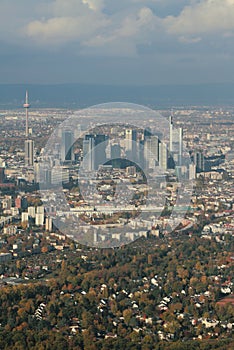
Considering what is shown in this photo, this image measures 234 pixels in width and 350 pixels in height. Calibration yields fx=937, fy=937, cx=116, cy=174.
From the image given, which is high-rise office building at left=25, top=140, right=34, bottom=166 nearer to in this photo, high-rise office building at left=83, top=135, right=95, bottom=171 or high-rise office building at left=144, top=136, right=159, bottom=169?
high-rise office building at left=83, top=135, right=95, bottom=171

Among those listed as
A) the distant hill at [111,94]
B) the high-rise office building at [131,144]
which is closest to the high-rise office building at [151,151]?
the high-rise office building at [131,144]

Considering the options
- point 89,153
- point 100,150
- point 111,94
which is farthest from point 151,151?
point 111,94

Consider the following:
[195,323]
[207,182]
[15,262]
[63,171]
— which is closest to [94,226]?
[15,262]

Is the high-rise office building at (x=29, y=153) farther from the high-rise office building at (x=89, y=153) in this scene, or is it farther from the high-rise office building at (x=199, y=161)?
the high-rise office building at (x=199, y=161)

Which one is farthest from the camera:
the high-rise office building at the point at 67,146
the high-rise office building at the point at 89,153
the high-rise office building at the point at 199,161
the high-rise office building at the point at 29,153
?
the high-rise office building at the point at 29,153

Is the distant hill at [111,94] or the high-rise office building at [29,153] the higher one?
the distant hill at [111,94]

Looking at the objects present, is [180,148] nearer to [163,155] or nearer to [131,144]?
[163,155]

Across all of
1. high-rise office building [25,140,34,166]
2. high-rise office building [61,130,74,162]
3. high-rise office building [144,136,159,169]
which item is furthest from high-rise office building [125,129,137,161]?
high-rise office building [25,140,34,166]

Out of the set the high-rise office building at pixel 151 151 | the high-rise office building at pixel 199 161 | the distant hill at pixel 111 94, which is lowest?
the high-rise office building at pixel 199 161
